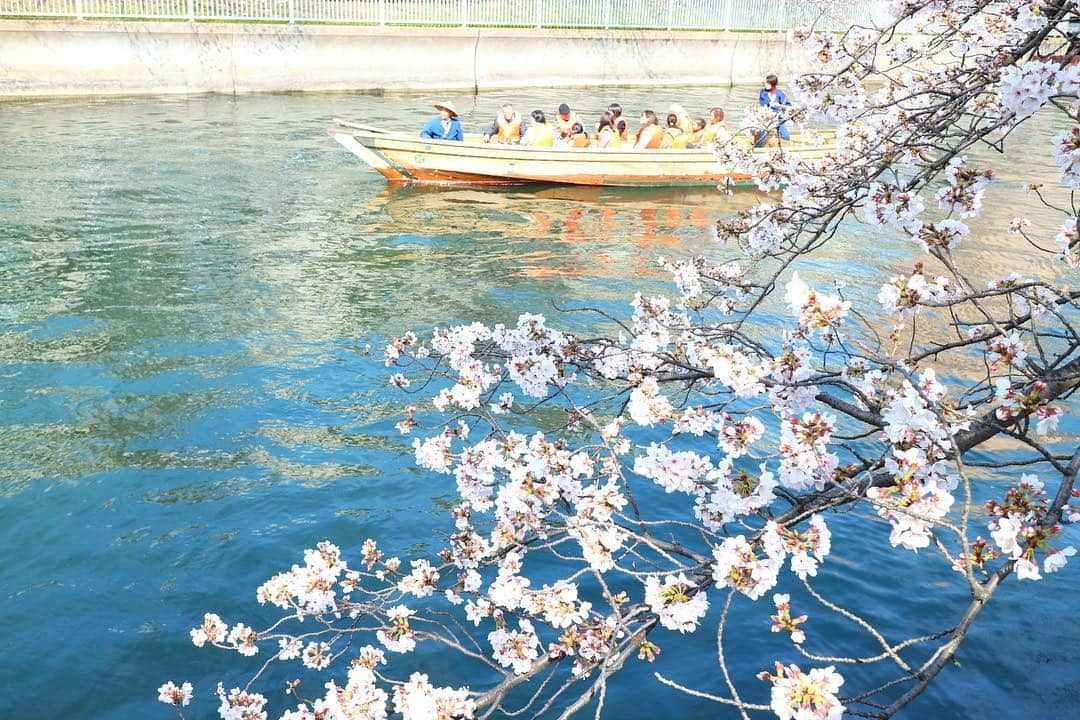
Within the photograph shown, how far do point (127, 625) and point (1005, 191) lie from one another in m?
18.5

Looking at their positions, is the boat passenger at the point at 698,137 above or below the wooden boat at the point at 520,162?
above

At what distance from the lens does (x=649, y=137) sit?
1866 centimetres

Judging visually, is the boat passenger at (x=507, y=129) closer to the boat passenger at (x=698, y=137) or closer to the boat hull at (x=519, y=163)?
the boat hull at (x=519, y=163)

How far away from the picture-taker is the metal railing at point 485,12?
2453cm

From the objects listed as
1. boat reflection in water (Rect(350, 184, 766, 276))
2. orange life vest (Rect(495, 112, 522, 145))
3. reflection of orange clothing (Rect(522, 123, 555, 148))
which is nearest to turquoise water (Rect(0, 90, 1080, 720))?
boat reflection in water (Rect(350, 184, 766, 276))

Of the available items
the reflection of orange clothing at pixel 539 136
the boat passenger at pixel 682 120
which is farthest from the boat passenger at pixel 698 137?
the reflection of orange clothing at pixel 539 136

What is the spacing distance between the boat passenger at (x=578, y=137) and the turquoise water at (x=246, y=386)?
39.5 inches

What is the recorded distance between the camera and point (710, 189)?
1967 cm

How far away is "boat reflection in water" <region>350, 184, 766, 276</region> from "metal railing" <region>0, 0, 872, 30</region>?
582 centimetres

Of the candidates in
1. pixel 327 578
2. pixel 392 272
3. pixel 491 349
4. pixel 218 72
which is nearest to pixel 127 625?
pixel 327 578

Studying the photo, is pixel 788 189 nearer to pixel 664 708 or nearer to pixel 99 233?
pixel 664 708

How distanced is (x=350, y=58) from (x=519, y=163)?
455 inches

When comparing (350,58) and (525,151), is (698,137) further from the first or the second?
(350,58)

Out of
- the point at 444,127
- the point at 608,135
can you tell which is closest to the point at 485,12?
the point at 608,135
